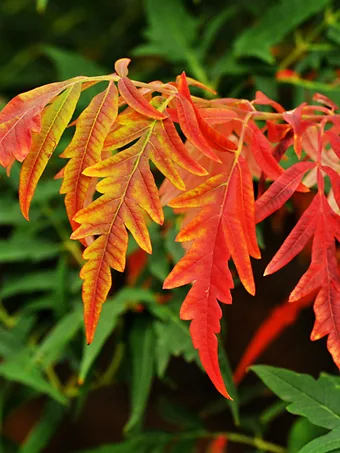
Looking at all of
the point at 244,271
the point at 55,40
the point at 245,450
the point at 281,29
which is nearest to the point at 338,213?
the point at 244,271

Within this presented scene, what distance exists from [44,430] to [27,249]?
23 cm

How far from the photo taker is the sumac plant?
379 millimetres

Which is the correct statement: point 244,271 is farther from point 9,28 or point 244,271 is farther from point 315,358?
point 9,28

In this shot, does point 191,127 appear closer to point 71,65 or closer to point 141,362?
point 141,362

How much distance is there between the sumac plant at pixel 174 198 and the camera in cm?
38

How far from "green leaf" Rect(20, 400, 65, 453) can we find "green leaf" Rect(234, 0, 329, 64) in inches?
20.0

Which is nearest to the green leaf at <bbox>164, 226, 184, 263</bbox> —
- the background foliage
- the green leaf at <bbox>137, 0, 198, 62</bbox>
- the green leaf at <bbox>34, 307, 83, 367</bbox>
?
the background foliage

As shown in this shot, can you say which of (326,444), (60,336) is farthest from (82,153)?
(60,336)

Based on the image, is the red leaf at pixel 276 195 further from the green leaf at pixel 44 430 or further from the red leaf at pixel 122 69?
the green leaf at pixel 44 430

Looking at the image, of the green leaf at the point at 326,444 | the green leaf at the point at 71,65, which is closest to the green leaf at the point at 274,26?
the green leaf at the point at 71,65

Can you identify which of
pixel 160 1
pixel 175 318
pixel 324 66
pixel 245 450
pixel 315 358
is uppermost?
pixel 160 1

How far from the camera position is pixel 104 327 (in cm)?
68

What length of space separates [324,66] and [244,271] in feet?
1.49

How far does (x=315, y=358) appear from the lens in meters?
0.98
